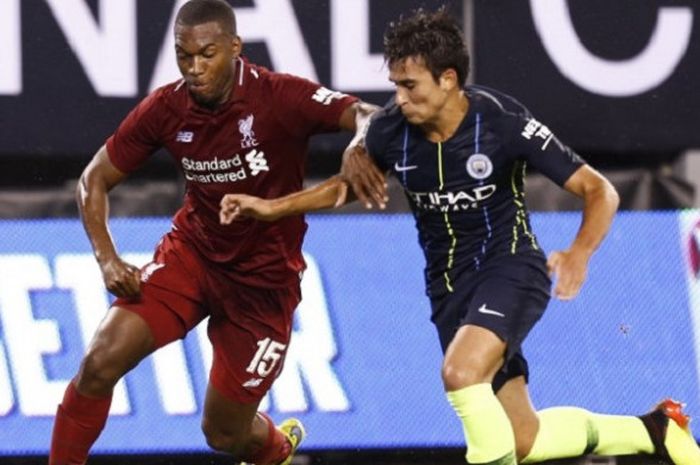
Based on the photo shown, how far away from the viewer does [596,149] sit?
847 cm

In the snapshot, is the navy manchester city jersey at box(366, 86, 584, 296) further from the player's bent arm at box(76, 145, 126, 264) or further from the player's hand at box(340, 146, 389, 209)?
the player's bent arm at box(76, 145, 126, 264)

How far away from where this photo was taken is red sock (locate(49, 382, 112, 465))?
6488 mm

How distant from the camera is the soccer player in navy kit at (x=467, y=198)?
A: 5.91m

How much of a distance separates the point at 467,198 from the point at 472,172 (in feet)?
0.29

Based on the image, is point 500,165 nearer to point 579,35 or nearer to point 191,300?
point 191,300

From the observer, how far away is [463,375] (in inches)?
232

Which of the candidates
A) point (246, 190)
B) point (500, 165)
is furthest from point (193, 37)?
point (500, 165)

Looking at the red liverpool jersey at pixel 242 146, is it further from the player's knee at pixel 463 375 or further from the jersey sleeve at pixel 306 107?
the player's knee at pixel 463 375

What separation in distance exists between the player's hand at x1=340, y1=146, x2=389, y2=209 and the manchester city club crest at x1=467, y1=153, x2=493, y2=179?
27cm

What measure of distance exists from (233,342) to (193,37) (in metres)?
1.13

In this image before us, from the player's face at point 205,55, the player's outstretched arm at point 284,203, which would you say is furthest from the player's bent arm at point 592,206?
the player's face at point 205,55

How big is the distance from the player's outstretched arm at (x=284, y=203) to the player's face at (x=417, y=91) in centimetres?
32

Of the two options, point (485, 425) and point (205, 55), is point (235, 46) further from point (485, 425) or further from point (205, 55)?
point (485, 425)

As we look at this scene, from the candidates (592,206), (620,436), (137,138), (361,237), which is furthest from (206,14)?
(361,237)
